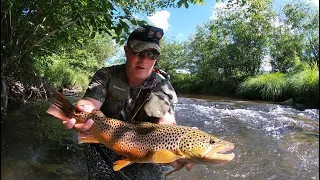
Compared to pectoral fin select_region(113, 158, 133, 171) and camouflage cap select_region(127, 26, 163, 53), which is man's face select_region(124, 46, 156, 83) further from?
pectoral fin select_region(113, 158, 133, 171)

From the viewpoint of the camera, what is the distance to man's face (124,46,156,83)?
2.91 meters

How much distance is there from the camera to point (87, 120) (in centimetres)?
249

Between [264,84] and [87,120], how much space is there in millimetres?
21287

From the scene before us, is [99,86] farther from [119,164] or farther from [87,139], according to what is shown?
[119,164]

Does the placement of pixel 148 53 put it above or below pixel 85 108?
above

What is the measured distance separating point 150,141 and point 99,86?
0.87 metres

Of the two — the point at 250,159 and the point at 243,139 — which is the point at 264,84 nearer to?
the point at 243,139

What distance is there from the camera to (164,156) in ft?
7.20

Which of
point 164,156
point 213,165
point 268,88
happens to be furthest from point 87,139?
point 268,88

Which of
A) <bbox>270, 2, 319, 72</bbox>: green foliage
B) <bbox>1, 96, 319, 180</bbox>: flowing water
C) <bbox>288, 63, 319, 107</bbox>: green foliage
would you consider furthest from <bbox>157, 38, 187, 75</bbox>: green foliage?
<bbox>1, 96, 319, 180</bbox>: flowing water

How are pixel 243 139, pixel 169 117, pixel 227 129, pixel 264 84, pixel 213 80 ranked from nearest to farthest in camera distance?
pixel 169 117, pixel 243 139, pixel 227 129, pixel 264 84, pixel 213 80

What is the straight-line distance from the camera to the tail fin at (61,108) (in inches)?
98.0

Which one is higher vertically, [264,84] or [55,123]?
[264,84]

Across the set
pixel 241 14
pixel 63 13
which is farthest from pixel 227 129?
pixel 241 14
